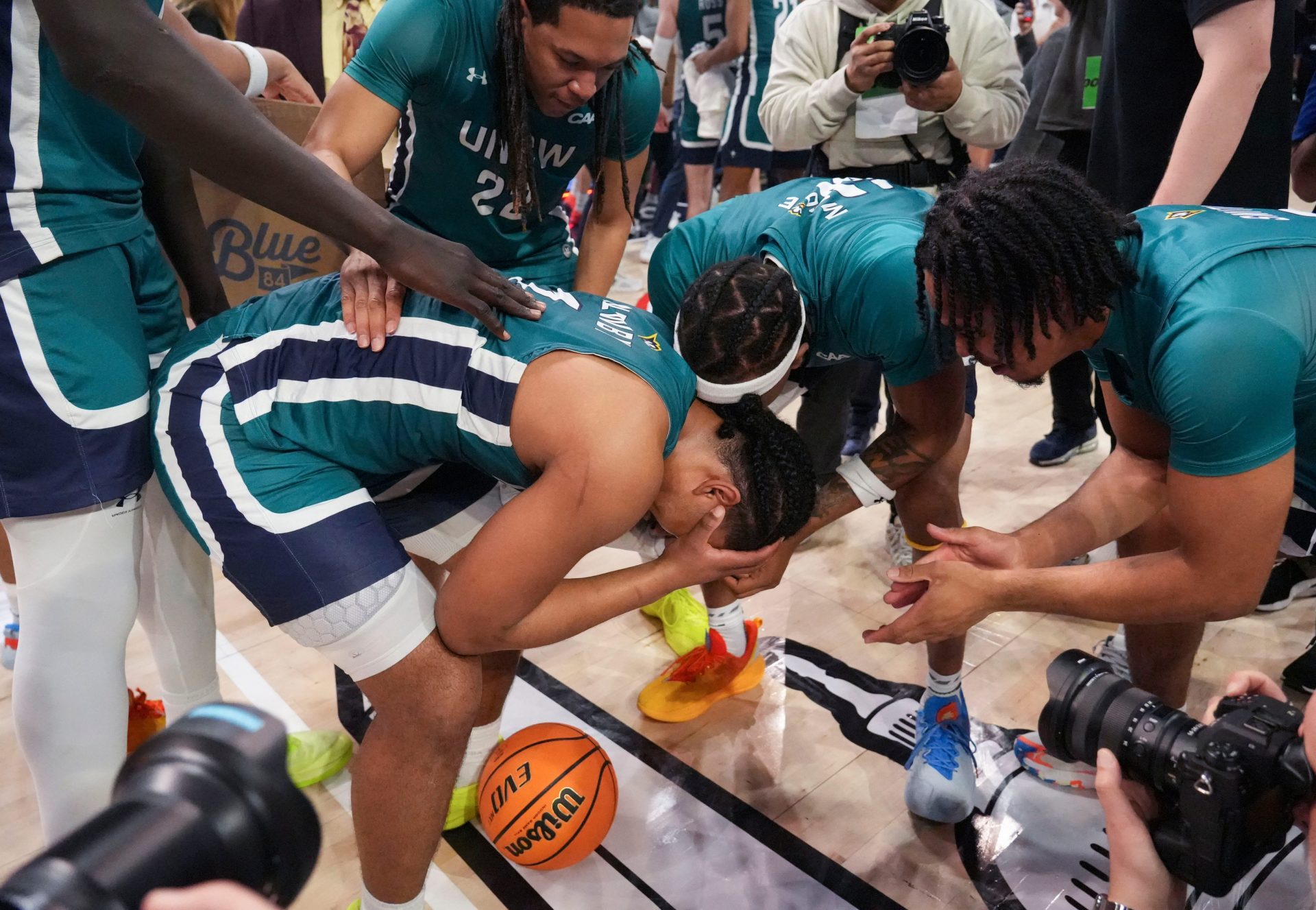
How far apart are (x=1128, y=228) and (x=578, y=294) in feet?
2.90

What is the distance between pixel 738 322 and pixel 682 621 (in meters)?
1.12

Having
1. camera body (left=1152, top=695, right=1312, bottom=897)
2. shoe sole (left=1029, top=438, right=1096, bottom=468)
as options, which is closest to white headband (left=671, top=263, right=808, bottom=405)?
camera body (left=1152, top=695, right=1312, bottom=897)

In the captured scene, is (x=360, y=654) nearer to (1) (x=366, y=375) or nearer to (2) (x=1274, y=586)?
(1) (x=366, y=375)

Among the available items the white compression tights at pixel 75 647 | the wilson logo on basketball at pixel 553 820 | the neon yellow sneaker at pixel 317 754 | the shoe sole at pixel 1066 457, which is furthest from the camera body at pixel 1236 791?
the shoe sole at pixel 1066 457

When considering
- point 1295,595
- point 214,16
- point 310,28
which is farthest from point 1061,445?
point 214,16

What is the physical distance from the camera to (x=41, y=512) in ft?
4.44

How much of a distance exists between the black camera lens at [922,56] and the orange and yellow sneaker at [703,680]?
143 centimetres

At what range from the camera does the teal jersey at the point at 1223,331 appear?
1.30m

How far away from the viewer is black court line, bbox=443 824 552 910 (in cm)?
180

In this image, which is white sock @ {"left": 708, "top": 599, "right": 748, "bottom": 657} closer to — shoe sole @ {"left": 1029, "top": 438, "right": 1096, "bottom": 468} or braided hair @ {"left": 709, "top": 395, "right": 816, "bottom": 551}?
braided hair @ {"left": 709, "top": 395, "right": 816, "bottom": 551}

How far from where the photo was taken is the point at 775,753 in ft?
7.14

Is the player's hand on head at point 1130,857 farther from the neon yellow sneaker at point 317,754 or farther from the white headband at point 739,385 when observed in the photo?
the neon yellow sneaker at point 317,754

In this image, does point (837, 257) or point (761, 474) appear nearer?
point (761, 474)

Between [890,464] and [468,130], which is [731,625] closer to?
[890,464]
